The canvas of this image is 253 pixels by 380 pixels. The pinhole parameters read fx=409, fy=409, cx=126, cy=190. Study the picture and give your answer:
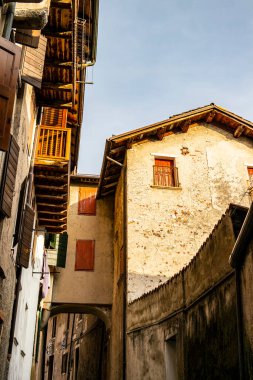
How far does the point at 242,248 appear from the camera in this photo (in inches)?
234

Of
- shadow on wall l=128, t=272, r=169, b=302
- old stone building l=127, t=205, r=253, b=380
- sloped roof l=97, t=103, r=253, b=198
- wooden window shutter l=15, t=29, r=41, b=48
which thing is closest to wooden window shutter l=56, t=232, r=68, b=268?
sloped roof l=97, t=103, r=253, b=198

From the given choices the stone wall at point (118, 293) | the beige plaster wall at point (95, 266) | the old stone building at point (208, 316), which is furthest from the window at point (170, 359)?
the beige plaster wall at point (95, 266)

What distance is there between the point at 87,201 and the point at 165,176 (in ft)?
15.2

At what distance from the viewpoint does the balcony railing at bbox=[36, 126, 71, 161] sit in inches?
464

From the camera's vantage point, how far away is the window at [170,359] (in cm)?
1042

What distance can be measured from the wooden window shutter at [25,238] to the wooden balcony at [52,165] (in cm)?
200

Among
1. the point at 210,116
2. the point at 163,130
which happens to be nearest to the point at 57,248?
the point at 163,130

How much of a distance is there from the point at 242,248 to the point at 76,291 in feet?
40.9

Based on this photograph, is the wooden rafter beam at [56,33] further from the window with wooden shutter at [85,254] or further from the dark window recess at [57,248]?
the window with wooden shutter at [85,254]

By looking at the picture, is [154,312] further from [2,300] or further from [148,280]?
[2,300]

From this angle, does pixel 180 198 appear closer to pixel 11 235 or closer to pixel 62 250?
pixel 62 250

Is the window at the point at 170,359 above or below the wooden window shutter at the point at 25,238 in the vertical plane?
below

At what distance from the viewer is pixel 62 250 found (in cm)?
1780

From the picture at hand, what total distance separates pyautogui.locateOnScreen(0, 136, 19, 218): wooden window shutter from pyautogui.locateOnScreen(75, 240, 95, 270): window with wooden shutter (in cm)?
1076
